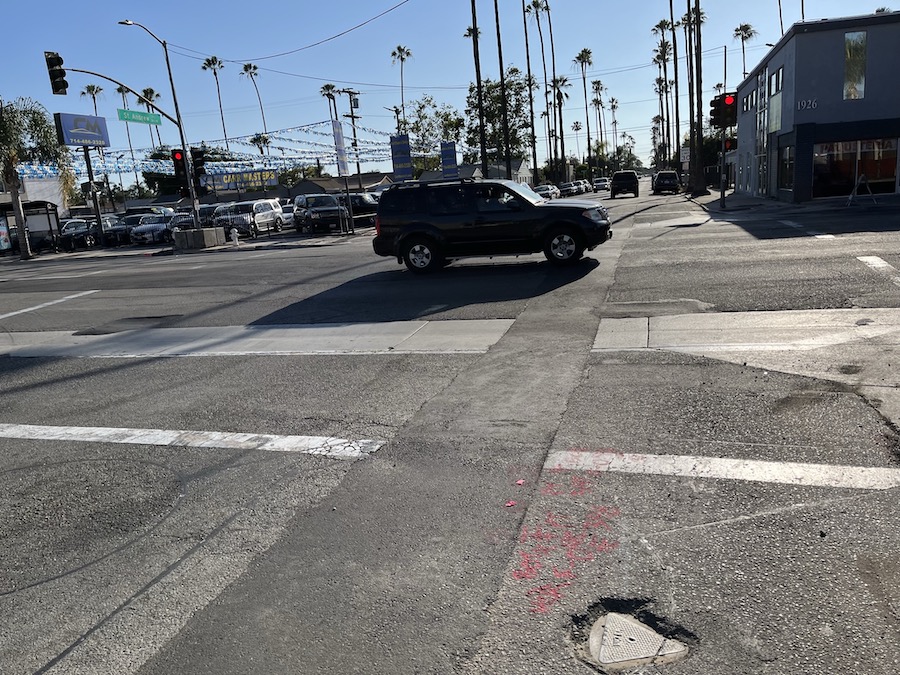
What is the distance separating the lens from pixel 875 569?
337 centimetres

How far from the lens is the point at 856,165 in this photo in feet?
92.2

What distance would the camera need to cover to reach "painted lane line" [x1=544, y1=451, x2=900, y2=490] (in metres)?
4.32

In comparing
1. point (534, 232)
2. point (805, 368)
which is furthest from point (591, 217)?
point (805, 368)

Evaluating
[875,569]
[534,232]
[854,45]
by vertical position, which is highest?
[854,45]

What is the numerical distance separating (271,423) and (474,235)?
845cm

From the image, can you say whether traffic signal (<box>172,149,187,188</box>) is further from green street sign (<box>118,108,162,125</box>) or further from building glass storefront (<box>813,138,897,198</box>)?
building glass storefront (<box>813,138,897,198</box>)

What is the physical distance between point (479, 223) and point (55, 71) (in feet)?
55.6

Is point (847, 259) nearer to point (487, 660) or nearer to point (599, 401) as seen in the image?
point (599, 401)

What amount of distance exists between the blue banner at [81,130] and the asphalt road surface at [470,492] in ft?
93.1

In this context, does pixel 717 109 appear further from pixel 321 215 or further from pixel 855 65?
pixel 321 215

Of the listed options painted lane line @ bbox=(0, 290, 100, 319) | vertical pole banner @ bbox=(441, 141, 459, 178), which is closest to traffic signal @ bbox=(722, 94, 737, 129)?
vertical pole banner @ bbox=(441, 141, 459, 178)

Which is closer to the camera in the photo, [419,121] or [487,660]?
[487,660]

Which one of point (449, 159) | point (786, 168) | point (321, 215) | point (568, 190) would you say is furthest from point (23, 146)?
point (568, 190)

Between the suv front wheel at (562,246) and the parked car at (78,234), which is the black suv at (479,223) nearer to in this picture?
the suv front wheel at (562,246)
